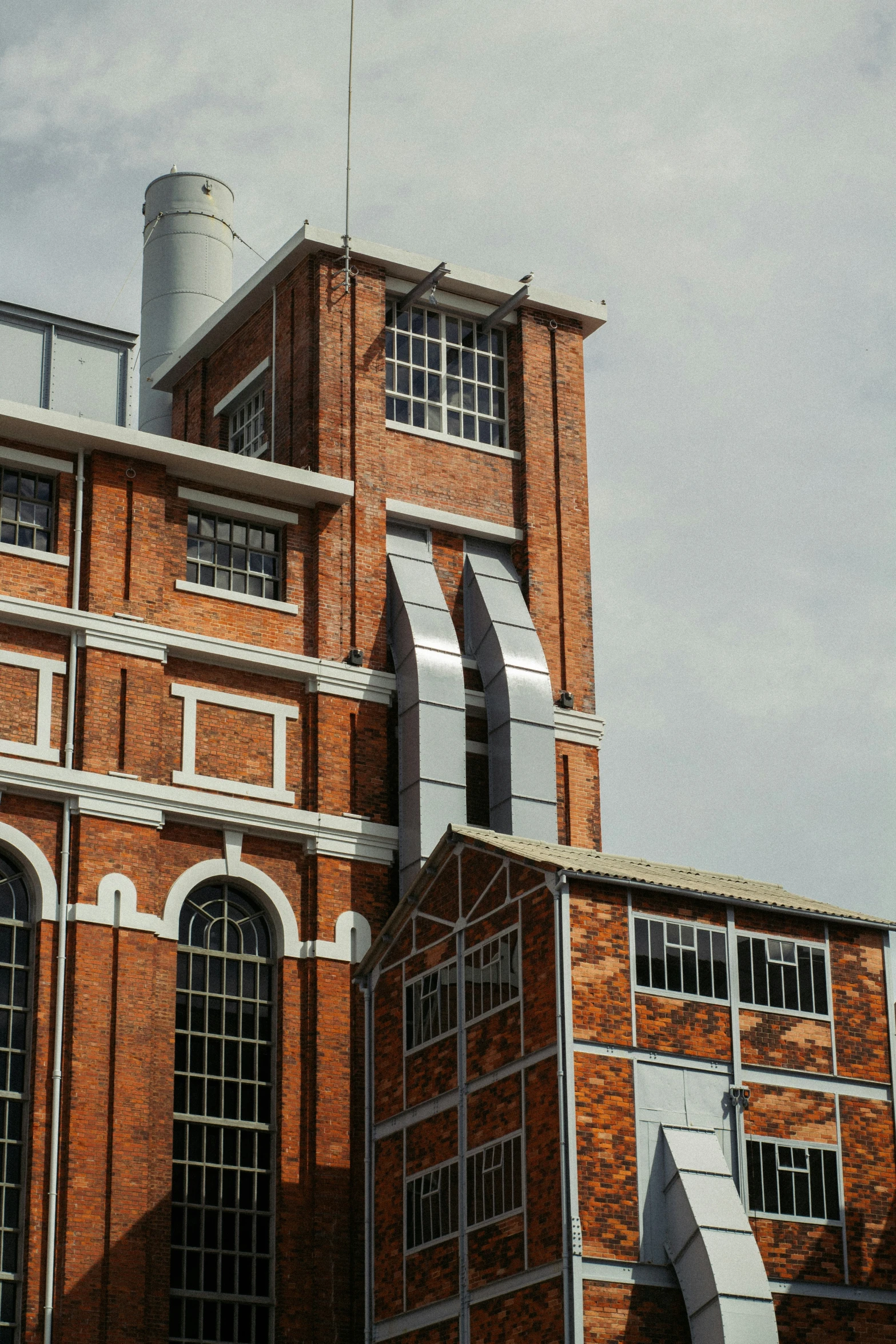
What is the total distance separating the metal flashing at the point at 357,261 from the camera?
40.5 meters

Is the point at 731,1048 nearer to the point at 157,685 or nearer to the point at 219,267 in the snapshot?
the point at 157,685

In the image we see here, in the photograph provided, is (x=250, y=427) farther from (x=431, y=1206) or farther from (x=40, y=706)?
(x=431, y=1206)

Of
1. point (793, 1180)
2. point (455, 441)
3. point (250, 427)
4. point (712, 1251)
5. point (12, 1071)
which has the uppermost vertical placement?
point (250, 427)

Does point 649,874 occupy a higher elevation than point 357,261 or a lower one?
lower

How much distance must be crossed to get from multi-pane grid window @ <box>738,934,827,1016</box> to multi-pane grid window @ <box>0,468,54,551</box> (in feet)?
43.0

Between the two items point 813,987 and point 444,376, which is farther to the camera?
point 444,376

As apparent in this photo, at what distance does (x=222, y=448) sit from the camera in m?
43.7

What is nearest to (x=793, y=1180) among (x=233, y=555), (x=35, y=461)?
(x=233, y=555)

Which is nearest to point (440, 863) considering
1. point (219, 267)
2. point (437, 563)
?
point (437, 563)

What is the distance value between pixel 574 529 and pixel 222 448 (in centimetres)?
731

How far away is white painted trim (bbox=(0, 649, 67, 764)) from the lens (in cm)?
3428

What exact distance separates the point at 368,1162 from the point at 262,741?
7273 mm

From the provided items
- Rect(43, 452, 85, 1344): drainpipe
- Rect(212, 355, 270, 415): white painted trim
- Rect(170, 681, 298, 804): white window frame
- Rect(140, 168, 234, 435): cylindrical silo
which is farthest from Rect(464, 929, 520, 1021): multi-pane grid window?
Rect(140, 168, 234, 435): cylindrical silo

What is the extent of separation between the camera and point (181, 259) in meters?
49.9
